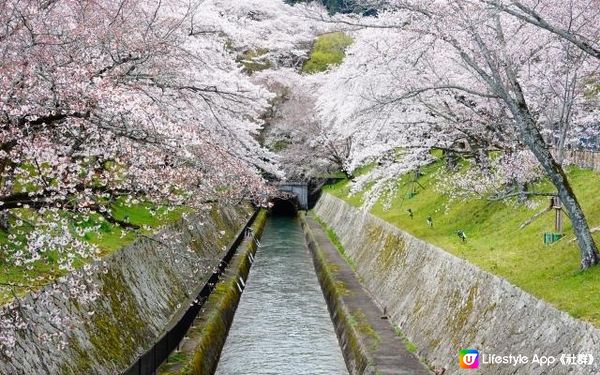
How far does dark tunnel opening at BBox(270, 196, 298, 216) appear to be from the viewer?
59.3m

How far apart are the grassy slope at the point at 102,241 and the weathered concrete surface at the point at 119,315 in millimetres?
341

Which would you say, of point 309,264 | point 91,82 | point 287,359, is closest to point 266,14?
point 309,264

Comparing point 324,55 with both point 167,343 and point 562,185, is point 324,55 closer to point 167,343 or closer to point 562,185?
point 167,343

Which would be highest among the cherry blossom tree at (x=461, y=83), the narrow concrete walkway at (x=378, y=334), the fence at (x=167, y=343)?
the cherry blossom tree at (x=461, y=83)

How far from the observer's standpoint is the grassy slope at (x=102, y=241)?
9835 mm

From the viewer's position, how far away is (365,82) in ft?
55.4

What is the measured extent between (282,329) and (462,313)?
26.0ft

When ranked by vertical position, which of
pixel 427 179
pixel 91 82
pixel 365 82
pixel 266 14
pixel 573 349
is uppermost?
pixel 266 14

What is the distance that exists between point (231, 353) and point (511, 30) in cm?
1105

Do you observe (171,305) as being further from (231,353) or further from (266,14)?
(266,14)

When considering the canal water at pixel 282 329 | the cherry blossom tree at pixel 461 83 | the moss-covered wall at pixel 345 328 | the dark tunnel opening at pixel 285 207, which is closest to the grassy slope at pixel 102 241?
the canal water at pixel 282 329

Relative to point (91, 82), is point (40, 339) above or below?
below

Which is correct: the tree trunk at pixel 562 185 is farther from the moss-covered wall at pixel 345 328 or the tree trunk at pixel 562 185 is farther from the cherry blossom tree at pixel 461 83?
the moss-covered wall at pixel 345 328

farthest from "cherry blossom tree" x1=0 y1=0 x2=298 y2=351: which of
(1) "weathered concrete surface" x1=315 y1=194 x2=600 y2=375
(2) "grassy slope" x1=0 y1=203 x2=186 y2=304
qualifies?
(1) "weathered concrete surface" x1=315 y1=194 x2=600 y2=375
